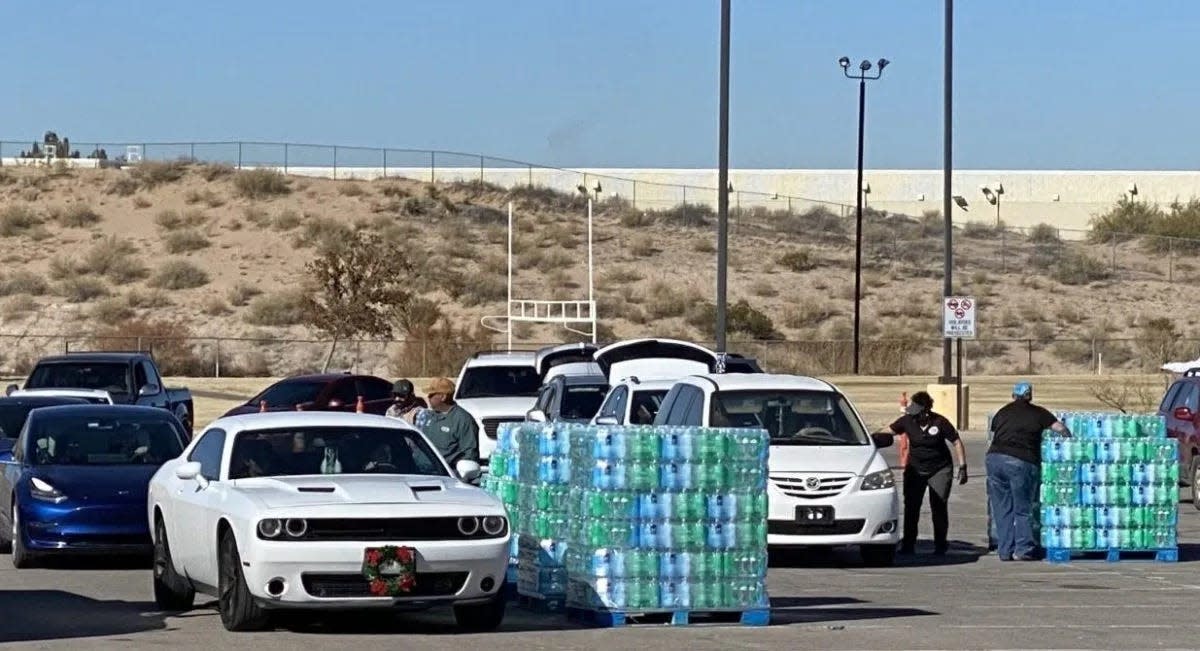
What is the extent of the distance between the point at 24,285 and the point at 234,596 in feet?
231

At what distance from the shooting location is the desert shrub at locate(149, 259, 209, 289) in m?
82.6

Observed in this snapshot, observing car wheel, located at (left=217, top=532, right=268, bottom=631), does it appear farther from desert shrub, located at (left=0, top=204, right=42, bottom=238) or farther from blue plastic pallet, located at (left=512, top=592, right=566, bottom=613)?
desert shrub, located at (left=0, top=204, right=42, bottom=238)

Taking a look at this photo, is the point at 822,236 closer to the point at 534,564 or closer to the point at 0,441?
the point at 0,441

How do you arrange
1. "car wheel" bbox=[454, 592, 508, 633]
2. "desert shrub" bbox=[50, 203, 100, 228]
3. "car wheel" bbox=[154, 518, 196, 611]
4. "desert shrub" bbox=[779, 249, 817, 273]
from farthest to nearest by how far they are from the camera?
1. "desert shrub" bbox=[50, 203, 100, 228]
2. "desert shrub" bbox=[779, 249, 817, 273]
3. "car wheel" bbox=[154, 518, 196, 611]
4. "car wheel" bbox=[454, 592, 508, 633]

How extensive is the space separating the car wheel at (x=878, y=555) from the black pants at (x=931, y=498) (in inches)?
48.9

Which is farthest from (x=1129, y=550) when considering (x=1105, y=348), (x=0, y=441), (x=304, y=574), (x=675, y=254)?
(x=675, y=254)

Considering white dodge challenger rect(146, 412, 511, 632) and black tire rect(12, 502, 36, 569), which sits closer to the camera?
white dodge challenger rect(146, 412, 511, 632)

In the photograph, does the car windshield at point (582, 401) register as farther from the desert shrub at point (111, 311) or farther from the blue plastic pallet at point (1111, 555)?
the desert shrub at point (111, 311)

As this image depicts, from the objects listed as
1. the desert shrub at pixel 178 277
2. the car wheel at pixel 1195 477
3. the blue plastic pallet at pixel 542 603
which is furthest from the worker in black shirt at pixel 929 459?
the desert shrub at pixel 178 277

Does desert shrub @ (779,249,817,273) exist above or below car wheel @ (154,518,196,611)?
above

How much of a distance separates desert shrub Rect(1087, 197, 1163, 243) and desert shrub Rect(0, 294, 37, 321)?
4605 centimetres

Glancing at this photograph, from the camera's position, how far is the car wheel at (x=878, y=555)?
65.4ft

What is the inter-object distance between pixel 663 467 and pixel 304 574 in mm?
2558

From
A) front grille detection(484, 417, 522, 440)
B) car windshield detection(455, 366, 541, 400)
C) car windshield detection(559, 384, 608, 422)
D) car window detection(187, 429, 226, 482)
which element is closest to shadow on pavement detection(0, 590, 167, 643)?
car window detection(187, 429, 226, 482)
